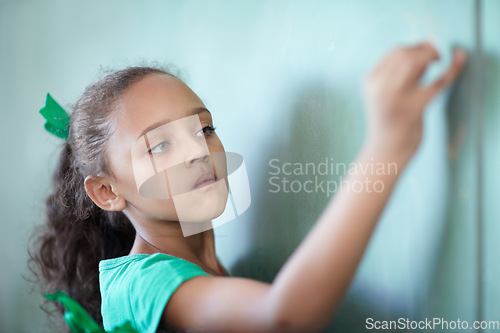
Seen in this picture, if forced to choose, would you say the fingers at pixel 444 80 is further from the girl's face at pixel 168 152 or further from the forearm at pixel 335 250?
the girl's face at pixel 168 152

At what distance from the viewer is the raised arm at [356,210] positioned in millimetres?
322

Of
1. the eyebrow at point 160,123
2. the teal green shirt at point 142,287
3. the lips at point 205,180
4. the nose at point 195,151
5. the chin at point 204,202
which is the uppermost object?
the eyebrow at point 160,123

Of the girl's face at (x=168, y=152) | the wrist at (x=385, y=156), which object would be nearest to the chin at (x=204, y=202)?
the girl's face at (x=168, y=152)

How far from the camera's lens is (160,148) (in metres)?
0.42

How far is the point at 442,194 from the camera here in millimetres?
339

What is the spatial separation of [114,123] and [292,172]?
18 cm

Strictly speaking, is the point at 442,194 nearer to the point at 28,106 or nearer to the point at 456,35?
the point at 456,35

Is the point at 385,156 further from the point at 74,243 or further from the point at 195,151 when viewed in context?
the point at 74,243

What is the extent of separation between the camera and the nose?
411mm

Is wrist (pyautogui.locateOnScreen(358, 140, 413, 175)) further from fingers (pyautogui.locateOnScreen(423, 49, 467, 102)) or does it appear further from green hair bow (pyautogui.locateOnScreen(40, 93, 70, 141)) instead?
green hair bow (pyautogui.locateOnScreen(40, 93, 70, 141))

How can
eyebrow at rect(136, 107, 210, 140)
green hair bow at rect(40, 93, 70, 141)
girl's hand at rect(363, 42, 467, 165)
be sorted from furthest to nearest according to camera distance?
green hair bow at rect(40, 93, 70, 141)
eyebrow at rect(136, 107, 210, 140)
girl's hand at rect(363, 42, 467, 165)

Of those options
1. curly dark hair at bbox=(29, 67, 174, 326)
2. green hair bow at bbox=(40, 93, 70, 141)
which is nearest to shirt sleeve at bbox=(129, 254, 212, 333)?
curly dark hair at bbox=(29, 67, 174, 326)

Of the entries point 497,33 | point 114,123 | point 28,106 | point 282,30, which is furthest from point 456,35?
point 28,106

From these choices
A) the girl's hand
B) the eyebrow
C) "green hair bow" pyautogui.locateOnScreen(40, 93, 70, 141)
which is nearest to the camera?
the girl's hand
